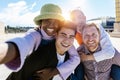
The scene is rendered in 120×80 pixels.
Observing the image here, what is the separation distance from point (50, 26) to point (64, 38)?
0.54 feet

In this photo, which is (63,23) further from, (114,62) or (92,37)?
(114,62)

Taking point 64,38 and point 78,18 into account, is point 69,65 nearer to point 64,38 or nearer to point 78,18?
point 64,38

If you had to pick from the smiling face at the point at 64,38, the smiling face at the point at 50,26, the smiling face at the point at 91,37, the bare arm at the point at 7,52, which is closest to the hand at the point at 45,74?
the smiling face at the point at 64,38

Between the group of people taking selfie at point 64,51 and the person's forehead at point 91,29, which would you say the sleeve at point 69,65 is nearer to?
the group of people taking selfie at point 64,51

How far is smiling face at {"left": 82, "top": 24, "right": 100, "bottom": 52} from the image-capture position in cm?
239

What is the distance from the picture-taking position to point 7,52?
122 cm

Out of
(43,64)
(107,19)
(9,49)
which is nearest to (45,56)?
(43,64)

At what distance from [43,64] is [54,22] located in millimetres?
343

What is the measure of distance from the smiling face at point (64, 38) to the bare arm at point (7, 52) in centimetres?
81

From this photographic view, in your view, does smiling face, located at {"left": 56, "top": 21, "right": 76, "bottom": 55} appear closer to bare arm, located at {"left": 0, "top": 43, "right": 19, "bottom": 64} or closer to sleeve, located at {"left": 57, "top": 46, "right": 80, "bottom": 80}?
sleeve, located at {"left": 57, "top": 46, "right": 80, "bottom": 80}

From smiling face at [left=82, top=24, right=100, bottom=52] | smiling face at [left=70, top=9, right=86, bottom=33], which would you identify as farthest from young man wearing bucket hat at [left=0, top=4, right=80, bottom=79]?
smiling face at [left=70, top=9, right=86, bottom=33]

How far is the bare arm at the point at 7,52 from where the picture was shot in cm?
117

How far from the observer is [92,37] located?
2.40 metres

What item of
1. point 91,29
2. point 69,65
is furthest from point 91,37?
point 69,65
